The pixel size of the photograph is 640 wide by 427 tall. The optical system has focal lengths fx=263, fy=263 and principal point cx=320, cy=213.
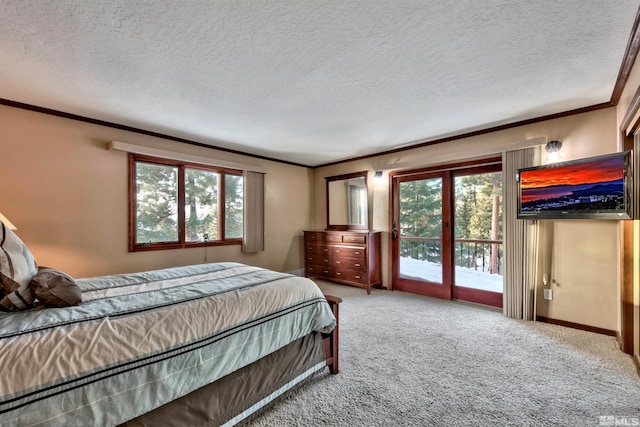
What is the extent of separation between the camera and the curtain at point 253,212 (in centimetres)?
457

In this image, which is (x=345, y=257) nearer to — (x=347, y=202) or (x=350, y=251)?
(x=350, y=251)

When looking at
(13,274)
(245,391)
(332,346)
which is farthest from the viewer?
(332,346)

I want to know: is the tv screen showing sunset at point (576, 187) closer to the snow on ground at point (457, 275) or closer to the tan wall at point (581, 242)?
the tan wall at point (581, 242)

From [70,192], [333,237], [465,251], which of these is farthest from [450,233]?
[70,192]

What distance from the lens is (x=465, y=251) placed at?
389 centimetres

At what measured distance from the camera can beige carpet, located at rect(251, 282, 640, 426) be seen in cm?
166

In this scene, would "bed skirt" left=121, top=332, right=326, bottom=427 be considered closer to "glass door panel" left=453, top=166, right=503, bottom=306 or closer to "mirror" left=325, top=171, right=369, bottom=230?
"glass door panel" left=453, top=166, right=503, bottom=306

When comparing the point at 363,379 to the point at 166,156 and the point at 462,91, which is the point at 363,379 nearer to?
the point at 462,91

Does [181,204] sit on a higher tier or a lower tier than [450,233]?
higher

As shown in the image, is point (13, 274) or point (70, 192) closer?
point (13, 274)

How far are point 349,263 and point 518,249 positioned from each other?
2.41 m

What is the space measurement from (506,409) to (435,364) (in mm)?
573

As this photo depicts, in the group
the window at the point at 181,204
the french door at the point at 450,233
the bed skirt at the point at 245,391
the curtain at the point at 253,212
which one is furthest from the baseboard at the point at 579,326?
the window at the point at 181,204

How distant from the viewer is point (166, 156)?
11.8ft
